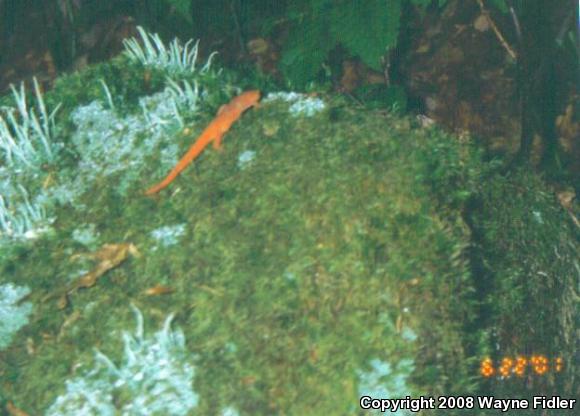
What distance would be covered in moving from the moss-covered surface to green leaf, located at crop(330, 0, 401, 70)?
1.79 ft

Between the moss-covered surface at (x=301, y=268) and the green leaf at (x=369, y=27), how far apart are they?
545 millimetres

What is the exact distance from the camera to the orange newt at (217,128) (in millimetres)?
2332

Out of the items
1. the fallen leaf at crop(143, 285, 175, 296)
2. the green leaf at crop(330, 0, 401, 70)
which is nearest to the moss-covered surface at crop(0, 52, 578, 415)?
the fallen leaf at crop(143, 285, 175, 296)

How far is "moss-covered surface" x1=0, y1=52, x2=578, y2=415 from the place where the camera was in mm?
1848

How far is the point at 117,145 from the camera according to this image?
2.55 meters

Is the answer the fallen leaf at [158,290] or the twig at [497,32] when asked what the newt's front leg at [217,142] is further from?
the twig at [497,32]

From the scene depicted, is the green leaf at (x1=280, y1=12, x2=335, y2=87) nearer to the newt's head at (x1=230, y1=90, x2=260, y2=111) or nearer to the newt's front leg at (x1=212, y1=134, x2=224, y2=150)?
the newt's head at (x1=230, y1=90, x2=260, y2=111)

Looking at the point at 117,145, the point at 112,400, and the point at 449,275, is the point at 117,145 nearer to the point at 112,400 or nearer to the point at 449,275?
the point at 112,400

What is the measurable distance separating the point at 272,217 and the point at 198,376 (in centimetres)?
52

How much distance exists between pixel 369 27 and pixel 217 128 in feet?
3.02

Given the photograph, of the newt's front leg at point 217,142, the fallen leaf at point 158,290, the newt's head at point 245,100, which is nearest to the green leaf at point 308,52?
the newt's head at point 245,100

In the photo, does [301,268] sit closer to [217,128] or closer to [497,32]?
[217,128]

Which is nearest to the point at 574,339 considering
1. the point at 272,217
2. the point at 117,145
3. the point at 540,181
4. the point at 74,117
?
the point at 540,181
